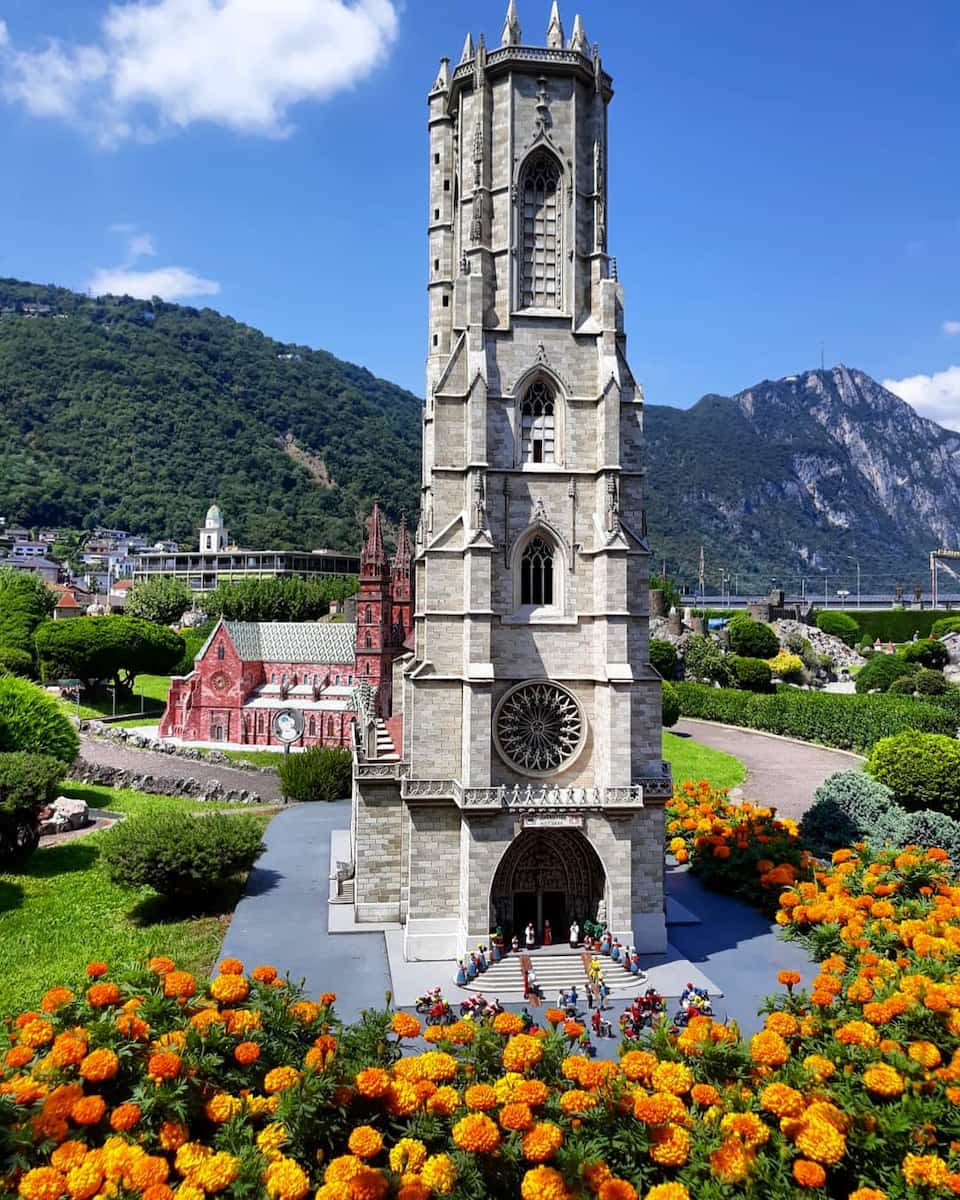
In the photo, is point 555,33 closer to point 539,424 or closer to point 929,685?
point 539,424

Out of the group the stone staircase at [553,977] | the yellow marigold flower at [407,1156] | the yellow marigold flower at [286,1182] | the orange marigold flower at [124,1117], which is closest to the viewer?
the yellow marigold flower at [286,1182]

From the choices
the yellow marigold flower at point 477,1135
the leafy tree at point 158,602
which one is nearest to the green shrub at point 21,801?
the yellow marigold flower at point 477,1135

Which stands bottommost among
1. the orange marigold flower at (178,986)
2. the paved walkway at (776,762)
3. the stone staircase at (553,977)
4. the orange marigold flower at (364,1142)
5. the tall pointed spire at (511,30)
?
the stone staircase at (553,977)

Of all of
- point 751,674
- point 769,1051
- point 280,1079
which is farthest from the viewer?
point 751,674

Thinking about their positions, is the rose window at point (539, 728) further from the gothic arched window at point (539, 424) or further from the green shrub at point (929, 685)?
the green shrub at point (929, 685)

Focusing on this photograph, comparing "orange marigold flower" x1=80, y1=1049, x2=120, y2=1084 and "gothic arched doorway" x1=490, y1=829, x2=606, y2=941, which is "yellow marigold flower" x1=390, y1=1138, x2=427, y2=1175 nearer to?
"orange marigold flower" x1=80, y1=1049, x2=120, y2=1084

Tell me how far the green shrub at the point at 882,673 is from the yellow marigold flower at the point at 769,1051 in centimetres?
6826

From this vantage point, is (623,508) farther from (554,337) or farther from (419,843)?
(419,843)

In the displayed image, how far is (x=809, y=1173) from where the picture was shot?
39.0ft

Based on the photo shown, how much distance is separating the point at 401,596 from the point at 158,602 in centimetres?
6051

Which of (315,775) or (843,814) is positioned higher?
(843,814)

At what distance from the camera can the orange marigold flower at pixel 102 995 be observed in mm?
13367

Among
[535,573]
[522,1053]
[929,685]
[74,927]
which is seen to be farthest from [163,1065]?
[929,685]

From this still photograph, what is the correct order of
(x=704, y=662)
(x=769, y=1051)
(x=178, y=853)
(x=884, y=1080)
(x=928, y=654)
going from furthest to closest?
1. (x=928, y=654)
2. (x=704, y=662)
3. (x=178, y=853)
4. (x=769, y=1051)
5. (x=884, y=1080)
